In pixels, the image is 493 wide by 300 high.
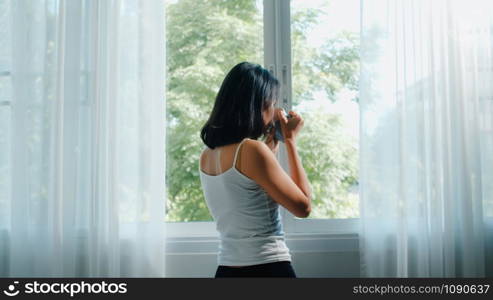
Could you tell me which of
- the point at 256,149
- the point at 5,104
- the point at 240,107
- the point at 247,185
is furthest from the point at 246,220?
the point at 5,104

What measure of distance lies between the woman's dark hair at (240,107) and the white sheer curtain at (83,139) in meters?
0.69

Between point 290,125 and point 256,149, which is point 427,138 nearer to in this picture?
point 290,125

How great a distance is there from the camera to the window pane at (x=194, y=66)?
83.9 inches

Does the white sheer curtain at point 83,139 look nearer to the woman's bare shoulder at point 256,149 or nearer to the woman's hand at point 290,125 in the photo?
the woman's hand at point 290,125

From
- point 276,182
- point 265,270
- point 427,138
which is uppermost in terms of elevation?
point 427,138

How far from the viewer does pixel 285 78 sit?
213 cm

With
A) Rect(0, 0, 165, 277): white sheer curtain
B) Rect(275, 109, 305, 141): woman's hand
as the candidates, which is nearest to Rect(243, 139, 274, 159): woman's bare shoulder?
Rect(275, 109, 305, 141): woman's hand

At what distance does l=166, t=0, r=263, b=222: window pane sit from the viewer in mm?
2131

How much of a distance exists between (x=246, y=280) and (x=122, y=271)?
31.5 inches

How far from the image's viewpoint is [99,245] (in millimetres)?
1929

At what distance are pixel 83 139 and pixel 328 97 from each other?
110cm

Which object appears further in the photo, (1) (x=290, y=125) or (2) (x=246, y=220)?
(1) (x=290, y=125)

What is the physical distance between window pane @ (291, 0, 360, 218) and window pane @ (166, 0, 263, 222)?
0.22 meters

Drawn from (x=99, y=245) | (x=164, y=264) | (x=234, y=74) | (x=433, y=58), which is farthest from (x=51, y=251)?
(x=433, y=58)
